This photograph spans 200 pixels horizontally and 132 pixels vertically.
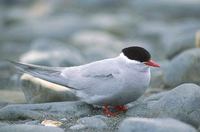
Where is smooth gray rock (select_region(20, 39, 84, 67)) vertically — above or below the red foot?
above

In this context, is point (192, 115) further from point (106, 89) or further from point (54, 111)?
point (54, 111)

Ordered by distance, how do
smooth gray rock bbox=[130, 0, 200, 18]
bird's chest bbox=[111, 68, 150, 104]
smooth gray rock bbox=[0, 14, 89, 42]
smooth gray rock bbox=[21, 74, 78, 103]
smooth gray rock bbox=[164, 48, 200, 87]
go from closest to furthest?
bird's chest bbox=[111, 68, 150, 104]
smooth gray rock bbox=[21, 74, 78, 103]
smooth gray rock bbox=[164, 48, 200, 87]
smooth gray rock bbox=[0, 14, 89, 42]
smooth gray rock bbox=[130, 0, 200, 18]

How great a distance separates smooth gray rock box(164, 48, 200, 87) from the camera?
5977 mm

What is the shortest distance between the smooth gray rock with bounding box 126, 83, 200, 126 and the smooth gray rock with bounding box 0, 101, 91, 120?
46cm

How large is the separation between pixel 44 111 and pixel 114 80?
Result: 665mm

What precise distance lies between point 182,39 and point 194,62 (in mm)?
2007

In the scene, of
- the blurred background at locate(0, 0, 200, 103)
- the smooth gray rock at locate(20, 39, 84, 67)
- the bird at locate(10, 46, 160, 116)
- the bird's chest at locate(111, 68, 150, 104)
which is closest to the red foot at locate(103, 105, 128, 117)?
the bird at locate(10, 46, 160, 116)

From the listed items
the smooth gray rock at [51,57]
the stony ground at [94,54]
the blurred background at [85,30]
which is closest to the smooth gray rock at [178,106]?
the stony ground at [94,54]

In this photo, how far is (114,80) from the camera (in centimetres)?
476

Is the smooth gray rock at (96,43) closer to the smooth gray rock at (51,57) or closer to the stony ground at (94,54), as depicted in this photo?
the stony ground at (94,54)

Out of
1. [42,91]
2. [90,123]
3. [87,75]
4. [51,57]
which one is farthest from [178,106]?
[51,57]

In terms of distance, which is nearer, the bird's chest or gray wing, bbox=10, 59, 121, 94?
the bird's chest

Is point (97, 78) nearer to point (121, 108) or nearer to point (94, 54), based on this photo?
point (121, 108)

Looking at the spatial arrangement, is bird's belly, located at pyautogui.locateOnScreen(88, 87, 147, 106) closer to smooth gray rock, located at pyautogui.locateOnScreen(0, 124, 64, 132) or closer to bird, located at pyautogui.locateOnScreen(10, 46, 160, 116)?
bird, located at pyautogui.locateOnScreen(10, 46, 160, 116)
